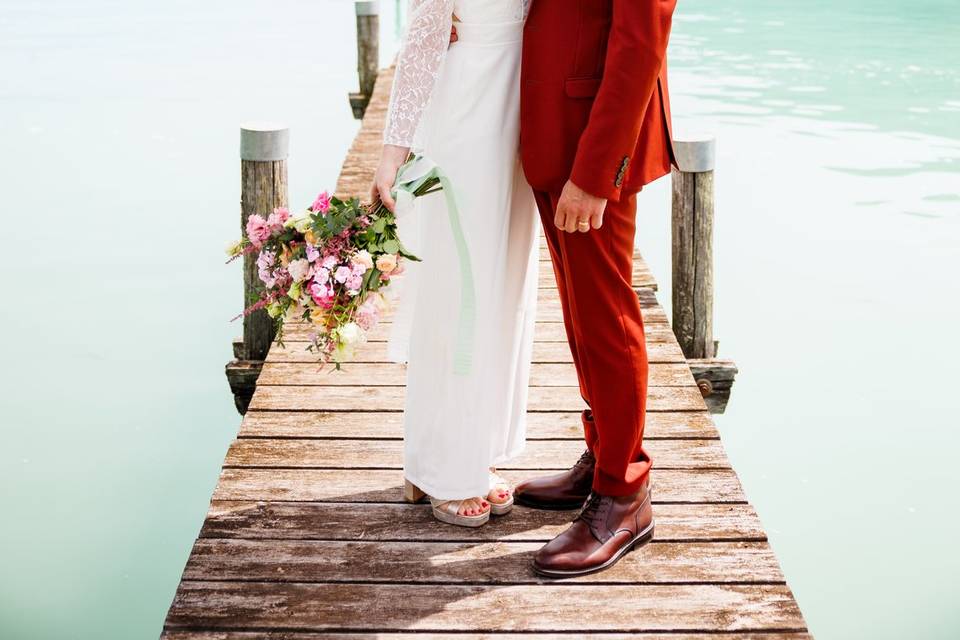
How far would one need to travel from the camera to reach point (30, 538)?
4.89 metres

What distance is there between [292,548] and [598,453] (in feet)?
2.46

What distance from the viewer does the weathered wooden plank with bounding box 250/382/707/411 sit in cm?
336

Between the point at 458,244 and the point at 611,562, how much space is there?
0.80m

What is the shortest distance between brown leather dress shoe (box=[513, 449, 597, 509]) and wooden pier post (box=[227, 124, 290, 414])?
181 centimetres

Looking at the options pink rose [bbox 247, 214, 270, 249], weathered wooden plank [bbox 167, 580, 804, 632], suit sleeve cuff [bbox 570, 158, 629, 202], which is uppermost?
suit sleeve cuff [bbox 570, 158, 629, 202]

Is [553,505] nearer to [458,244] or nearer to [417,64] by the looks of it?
[458,244]

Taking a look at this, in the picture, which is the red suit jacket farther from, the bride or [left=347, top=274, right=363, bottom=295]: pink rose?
[left=347, top=274, right=363, bottom=295]: pink rose

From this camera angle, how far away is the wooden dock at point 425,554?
87.5 inches

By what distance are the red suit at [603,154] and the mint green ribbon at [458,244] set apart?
0.61 ft

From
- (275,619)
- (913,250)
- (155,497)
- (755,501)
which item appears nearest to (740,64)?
(913,250)

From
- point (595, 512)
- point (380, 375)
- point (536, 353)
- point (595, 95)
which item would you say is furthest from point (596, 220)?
point (536, 353)

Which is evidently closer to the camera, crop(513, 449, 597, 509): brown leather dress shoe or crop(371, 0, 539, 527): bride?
crop(371, 0, 539, 527): bride

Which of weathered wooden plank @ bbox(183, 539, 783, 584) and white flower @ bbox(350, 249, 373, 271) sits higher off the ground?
white flower @ bbox(350, 249, 373, 271)

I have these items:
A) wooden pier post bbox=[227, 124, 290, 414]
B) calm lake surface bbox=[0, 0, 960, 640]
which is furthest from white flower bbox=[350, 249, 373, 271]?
calm lake surface bbox=[0, 0, 960, 640]
